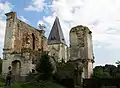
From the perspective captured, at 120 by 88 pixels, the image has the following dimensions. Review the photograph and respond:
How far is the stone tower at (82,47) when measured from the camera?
38219 millimetres

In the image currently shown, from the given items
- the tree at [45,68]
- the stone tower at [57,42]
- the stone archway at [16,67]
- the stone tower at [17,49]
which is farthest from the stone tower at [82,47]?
the stone tower at [57,42]

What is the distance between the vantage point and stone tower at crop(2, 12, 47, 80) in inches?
1407

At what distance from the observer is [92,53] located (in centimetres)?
4078

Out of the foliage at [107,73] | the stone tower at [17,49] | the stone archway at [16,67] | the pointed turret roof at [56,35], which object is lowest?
the foliage at [107,73]

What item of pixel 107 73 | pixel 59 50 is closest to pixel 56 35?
pixel 59 50

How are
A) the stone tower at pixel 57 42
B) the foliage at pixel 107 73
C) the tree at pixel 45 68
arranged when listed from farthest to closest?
1. the stone tower at pixel 57 42
2. the foliage at pixel 107 73
3. the tree at pixel 45 68

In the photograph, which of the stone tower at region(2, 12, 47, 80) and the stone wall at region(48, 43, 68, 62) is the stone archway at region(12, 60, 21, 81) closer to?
the stone tower at region(2, 12, 47, 80)

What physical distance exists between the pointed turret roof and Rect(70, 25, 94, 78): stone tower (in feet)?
108

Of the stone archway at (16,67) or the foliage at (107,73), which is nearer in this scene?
the stone archway at (16,67)

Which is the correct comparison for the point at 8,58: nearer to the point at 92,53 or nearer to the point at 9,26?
the point at 9,26

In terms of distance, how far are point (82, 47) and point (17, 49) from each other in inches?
440

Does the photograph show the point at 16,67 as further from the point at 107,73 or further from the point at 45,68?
the point at 107,73

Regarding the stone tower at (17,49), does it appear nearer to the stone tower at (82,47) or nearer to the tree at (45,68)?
the stone tower at (82,47)

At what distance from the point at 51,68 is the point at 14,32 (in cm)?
1410
